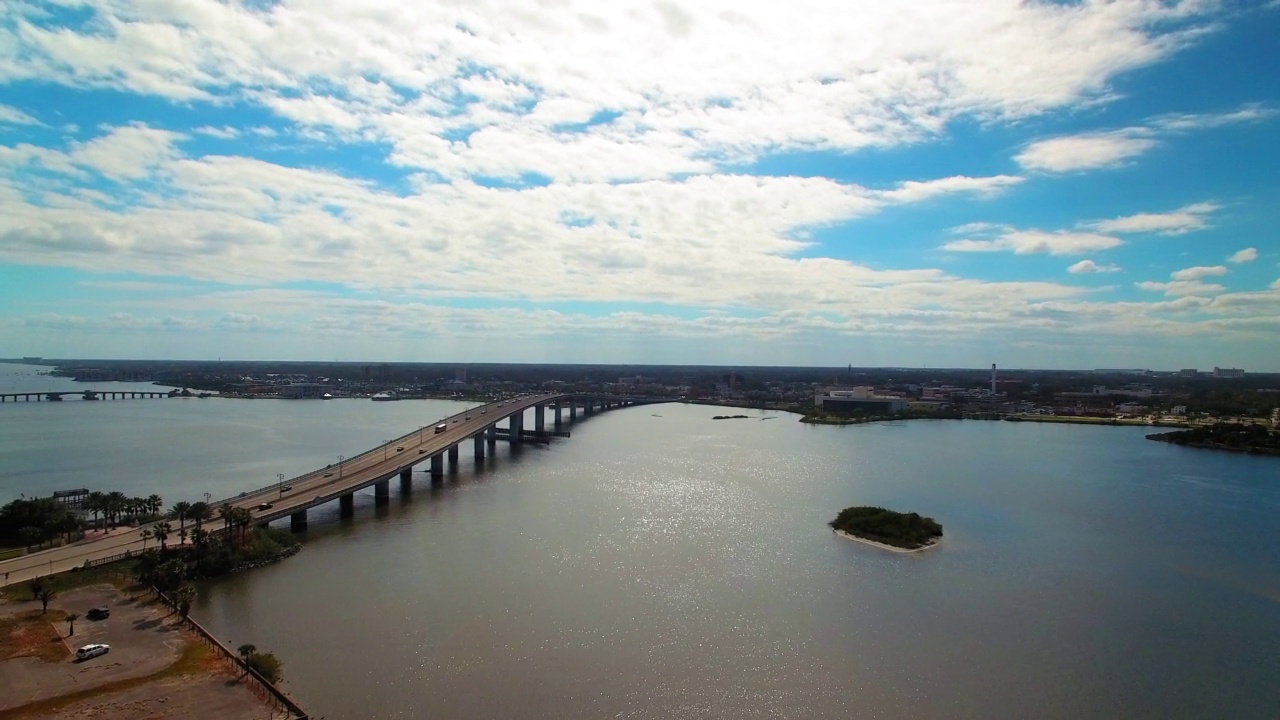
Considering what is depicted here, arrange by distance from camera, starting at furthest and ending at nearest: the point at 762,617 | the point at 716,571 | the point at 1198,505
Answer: the point at 1198,505
the point at 716,571
the point at 762,617

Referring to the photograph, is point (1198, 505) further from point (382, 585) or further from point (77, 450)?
point (77, 450)

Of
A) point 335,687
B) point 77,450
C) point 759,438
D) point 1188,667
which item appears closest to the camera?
point 335,687

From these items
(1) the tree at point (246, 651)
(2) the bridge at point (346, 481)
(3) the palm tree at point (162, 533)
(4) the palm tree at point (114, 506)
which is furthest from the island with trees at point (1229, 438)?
(4) the palm tree at point (114, 506)

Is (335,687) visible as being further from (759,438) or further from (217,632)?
(759,438)

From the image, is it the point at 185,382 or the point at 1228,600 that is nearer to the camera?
the point at 1228,600

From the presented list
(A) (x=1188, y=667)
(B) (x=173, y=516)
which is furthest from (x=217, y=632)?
(A) (x=1188, y=667)

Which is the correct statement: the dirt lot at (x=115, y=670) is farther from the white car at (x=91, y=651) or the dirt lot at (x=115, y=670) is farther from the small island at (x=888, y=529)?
the small island at (x=888, y=529)
